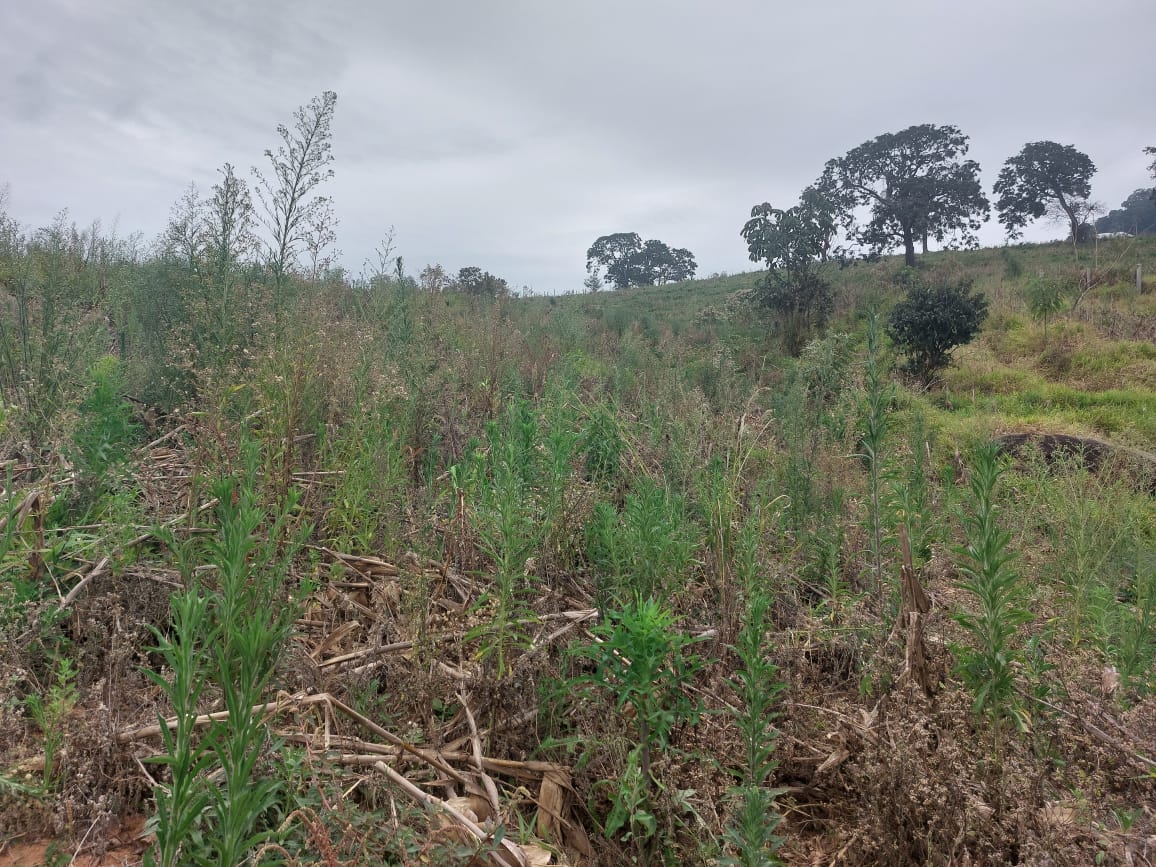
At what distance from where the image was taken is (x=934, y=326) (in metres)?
12.4

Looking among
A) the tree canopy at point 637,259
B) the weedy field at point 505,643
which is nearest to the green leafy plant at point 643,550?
the weedy field at point 505,643

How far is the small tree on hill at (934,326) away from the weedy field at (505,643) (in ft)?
27.5

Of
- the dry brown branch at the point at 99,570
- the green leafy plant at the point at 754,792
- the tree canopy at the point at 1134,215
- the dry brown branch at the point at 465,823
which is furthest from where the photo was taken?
the tree canopy at the point at 1134,215

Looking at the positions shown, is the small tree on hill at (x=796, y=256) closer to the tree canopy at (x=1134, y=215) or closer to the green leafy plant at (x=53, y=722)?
the green leafy plant at (x=53, y=722)

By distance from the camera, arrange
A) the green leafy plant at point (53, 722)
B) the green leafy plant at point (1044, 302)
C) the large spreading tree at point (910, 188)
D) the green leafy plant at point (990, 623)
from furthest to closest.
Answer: the large spreading tree at point (910, 188) → the green leafy plant at point (1044, 302) → the green leafy plant at point (990, 623) → the green leafy plant at point (53, 722)

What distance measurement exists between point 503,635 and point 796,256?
15.7 m

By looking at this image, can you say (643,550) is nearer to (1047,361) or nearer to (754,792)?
(754,792)

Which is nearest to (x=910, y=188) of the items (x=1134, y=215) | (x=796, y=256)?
A: (x=796, y=256)

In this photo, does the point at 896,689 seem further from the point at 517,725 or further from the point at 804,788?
the point at 517,725

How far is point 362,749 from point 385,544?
129 cm

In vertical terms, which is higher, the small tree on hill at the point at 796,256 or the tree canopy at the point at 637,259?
the tree canopy at the point at 637,259

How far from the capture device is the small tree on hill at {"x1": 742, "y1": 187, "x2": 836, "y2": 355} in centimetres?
1540

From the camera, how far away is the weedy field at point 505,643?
161 centimetres

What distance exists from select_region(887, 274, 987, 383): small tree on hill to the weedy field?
8.40 m
